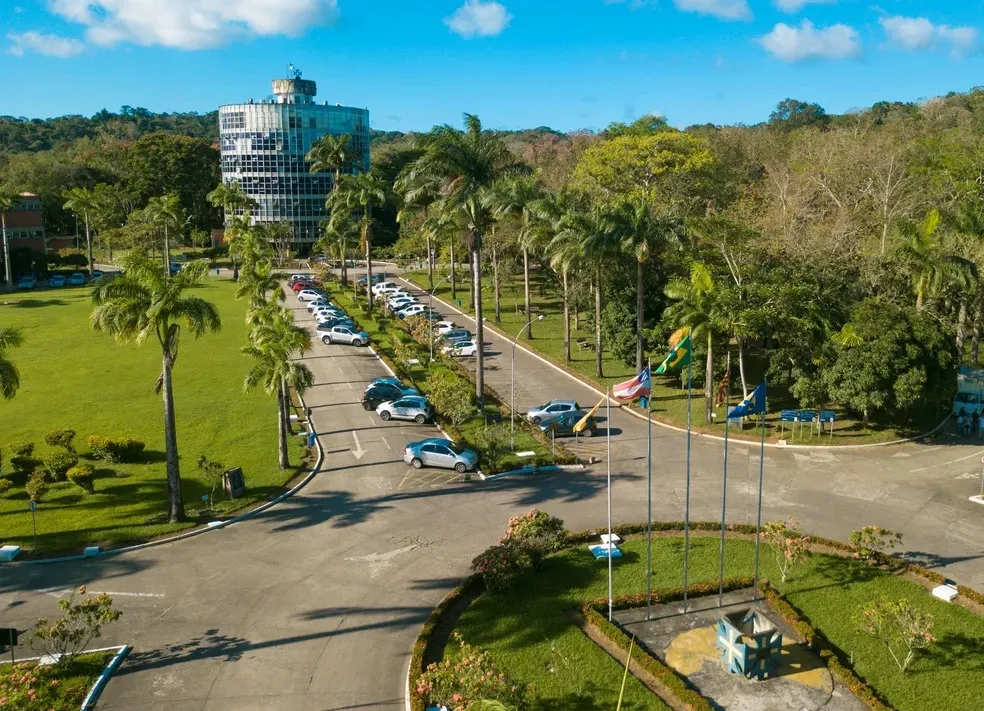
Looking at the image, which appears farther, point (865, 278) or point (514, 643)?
point (865, 278)

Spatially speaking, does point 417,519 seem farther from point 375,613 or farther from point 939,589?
point 939,589

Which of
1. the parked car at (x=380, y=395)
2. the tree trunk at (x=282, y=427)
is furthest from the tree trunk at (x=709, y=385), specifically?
the tree trunk at (x=282, y=427)

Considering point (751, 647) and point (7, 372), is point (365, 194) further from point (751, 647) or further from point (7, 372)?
point (751, 647)

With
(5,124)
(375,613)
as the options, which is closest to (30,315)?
(375,613)

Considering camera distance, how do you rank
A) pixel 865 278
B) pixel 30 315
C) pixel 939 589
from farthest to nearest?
pixel 30 315
pixel 865 278
pixel 939 589

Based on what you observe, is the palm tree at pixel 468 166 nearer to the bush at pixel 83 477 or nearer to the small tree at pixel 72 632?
the bush at pixel 83 477

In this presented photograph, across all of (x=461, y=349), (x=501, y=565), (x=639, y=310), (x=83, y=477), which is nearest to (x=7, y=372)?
(x=83, y=477)
